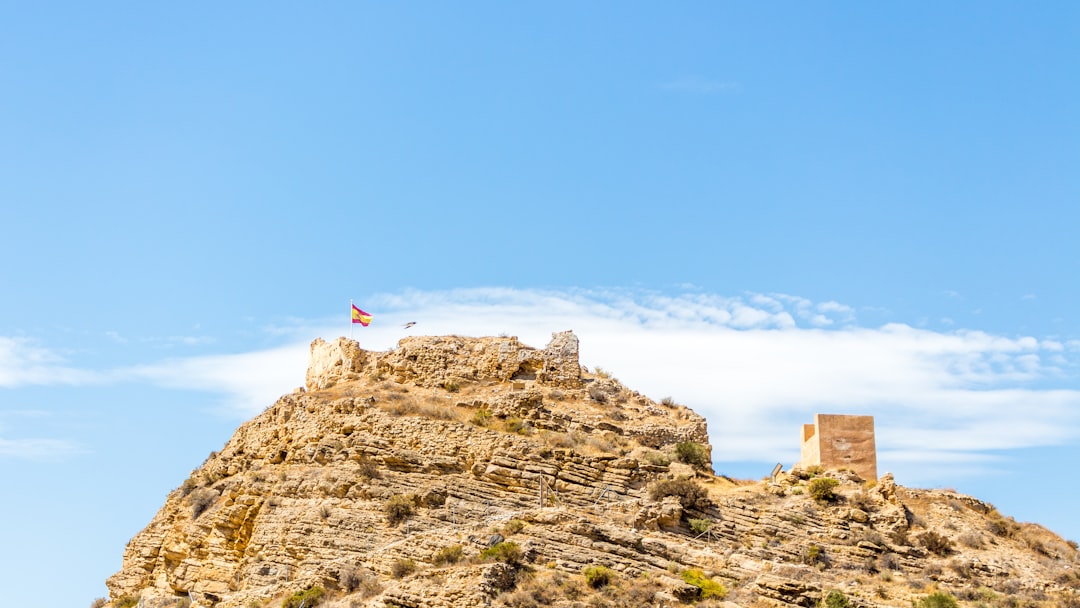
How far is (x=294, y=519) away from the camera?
3309 centimetres

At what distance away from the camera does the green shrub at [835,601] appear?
102 ft

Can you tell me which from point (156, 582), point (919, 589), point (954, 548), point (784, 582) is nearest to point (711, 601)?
point (784, 582)

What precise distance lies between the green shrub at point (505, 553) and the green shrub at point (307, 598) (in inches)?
141

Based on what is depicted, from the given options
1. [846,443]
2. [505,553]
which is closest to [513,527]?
[505,553]

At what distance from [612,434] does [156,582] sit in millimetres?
12079

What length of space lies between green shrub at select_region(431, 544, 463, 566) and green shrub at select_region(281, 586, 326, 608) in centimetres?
250

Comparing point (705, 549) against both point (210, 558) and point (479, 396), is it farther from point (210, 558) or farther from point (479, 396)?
point (210, 558)

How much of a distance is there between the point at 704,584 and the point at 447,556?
5625 mm

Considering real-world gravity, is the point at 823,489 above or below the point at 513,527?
above

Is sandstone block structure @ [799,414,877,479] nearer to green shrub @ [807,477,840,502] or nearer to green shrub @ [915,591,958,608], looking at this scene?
green shrub @ [807,477,840,502]

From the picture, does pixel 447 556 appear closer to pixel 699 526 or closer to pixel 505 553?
pixel 505 553

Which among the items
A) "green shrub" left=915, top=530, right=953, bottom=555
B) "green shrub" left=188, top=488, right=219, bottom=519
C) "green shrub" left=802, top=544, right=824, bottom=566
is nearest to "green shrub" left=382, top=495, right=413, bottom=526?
"green shrub" left=188, top=488, right=219, bottom=519

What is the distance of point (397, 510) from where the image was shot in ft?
108

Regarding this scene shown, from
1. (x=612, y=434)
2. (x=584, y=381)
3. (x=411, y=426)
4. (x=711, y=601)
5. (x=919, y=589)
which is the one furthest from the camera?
(x=584, y=381)
